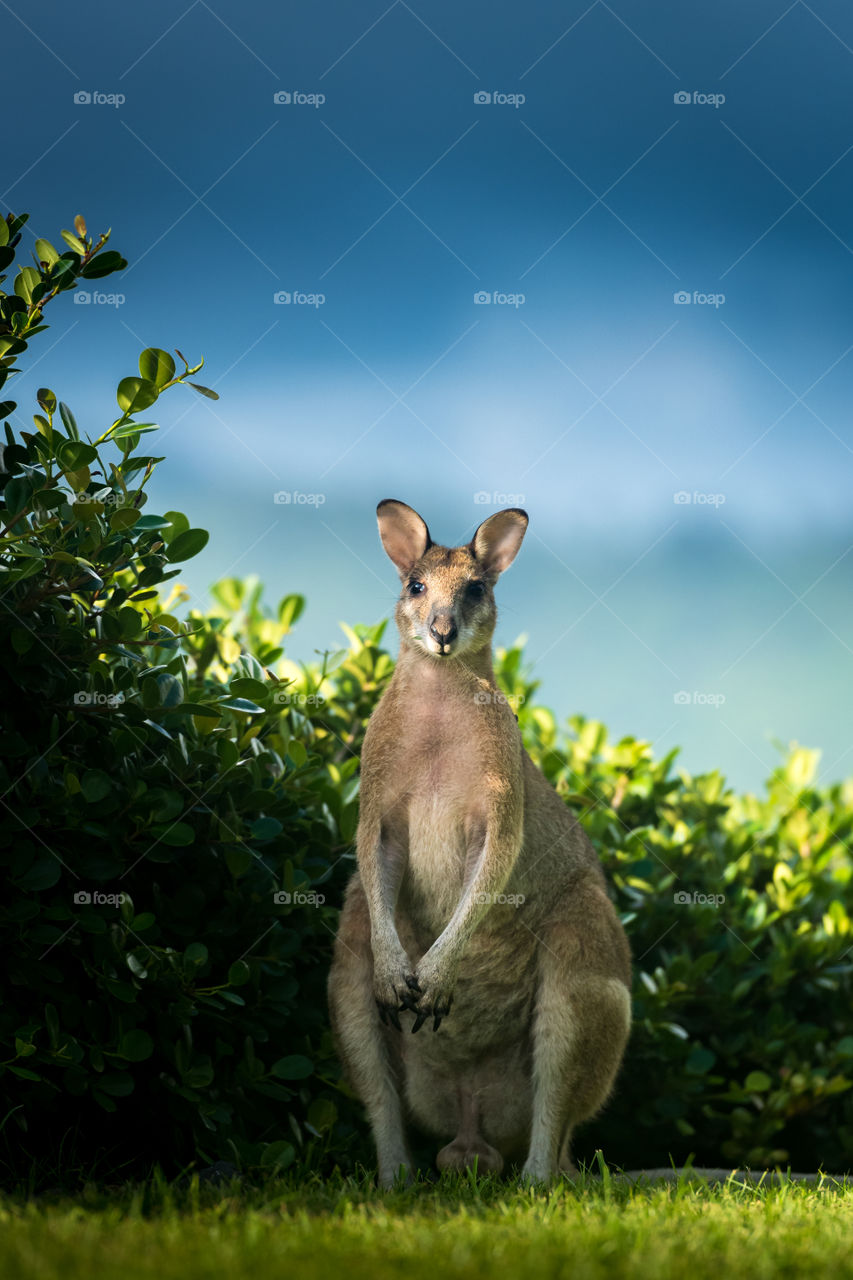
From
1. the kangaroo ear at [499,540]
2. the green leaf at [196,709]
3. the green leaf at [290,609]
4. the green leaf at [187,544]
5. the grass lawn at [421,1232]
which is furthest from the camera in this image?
the green leaf at [290,609]

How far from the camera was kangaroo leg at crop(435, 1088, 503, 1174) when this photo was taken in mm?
4254

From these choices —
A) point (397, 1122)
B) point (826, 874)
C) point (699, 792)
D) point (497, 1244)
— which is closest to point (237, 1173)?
point (397, 1122)

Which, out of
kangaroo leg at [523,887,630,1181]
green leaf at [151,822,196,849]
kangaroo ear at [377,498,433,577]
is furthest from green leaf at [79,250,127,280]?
kangaroo leg at [523,887,630,1181]

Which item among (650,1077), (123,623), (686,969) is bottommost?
(650,1077)

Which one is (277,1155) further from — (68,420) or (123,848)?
(68,420)

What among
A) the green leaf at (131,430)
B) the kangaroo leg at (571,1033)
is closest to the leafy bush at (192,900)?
the green leaf at (131,430)

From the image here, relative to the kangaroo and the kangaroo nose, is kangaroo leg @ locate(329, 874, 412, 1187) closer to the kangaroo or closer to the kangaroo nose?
the kangaroo

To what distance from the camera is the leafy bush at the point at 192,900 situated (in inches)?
148

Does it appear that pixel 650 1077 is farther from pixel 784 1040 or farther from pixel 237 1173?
pixel 237 1173

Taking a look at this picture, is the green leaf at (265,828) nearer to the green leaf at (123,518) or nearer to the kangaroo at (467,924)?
the kangaroo at (467,924)

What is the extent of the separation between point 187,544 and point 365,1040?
1.96 m

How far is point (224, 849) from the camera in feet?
14.3

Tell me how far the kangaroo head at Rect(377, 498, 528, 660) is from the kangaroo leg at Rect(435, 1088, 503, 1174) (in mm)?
1721

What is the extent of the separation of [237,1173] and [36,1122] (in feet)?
2.60
